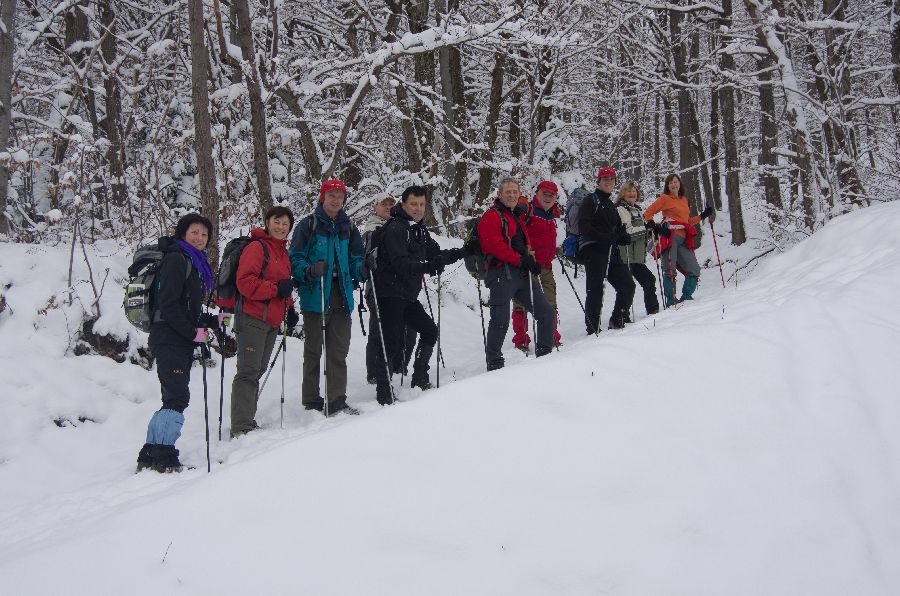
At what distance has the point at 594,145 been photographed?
27672 millimetres

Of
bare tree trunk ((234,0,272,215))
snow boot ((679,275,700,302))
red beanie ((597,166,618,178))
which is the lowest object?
snow boot ((679,275,700,302))

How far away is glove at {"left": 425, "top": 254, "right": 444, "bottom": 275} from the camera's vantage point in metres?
6.52

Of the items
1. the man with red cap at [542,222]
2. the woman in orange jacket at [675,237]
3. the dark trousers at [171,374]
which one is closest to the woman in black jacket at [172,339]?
the dark trousers at [171,374]

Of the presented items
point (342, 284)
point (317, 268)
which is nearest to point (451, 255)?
point (342, 284)

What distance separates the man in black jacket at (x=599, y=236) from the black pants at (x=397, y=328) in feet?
8.12

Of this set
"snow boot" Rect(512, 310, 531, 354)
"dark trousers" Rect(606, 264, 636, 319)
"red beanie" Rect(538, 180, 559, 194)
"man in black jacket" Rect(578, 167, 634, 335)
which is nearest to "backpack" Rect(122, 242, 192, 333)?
"red beanie" Rect(538, 180, 559, 194)

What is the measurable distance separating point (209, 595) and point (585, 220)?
672cm

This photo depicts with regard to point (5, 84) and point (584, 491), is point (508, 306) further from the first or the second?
point (5, 84)

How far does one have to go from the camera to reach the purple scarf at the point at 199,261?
17.8 ft

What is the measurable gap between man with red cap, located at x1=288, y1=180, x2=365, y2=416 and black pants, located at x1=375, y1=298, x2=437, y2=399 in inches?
14.0

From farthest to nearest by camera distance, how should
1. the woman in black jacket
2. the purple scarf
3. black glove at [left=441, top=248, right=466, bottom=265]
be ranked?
black glove at [left=441, top=248, right=466, bottom=265] → the purple scarf → the woman in black jacket

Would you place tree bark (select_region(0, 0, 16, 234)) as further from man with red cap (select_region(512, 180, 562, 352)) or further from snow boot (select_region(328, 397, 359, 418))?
man with red cap (select_region(512, 180, 562, 352))

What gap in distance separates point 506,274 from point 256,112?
13.1ft

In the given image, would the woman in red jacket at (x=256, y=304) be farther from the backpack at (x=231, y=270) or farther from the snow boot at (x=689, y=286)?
the snow boot at (x=689, y=286)
